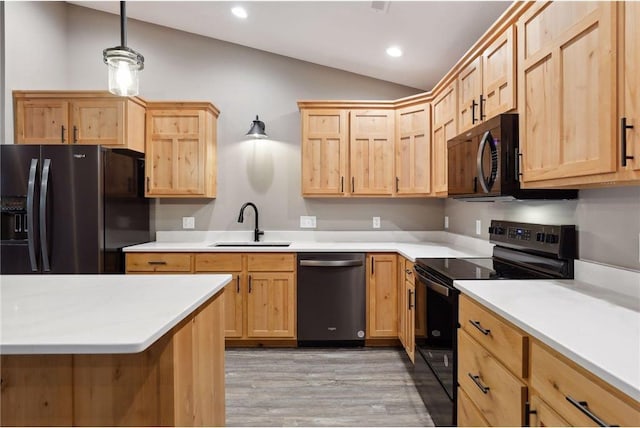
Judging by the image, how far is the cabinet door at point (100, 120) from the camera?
3.23 meters

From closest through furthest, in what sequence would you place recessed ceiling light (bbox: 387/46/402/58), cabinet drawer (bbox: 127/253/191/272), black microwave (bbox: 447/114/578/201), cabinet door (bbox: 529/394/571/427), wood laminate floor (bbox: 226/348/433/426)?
cabinet door (bbox: 529/394/571/427), black microwave (bbox: 447/114/578/201), wood laminate floor (bbox: 226/348/433/426), recessed ceiling light (bbox: 387/46/402/58), cabinet drawer (bbox: 127/253/191/272)

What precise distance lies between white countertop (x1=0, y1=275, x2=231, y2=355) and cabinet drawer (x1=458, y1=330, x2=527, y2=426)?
1.17 m

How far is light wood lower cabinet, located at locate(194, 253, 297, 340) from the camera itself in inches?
129

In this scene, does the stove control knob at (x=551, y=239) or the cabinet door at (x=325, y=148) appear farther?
the cabinet door at (x=325, y=148)

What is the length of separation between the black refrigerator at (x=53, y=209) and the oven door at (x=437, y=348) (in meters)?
2.58

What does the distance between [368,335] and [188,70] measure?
331 centimetres

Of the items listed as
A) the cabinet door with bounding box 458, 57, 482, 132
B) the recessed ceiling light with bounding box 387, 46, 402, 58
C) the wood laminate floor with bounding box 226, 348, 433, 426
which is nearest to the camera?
the wood laminate floor with bounding box 226, 348, 433, 426

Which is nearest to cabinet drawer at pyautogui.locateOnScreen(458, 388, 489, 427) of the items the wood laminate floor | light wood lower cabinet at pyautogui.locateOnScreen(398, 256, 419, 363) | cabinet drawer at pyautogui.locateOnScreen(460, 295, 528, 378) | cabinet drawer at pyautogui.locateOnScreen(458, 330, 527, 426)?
cabinet drawer at pyautogui.locateOnScreen(458, 330, 527, 426)

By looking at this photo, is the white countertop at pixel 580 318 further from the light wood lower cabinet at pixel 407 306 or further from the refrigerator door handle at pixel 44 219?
the refrigerator door handle at pixel 44 219

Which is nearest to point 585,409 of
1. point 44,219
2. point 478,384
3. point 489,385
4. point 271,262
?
point 489,385

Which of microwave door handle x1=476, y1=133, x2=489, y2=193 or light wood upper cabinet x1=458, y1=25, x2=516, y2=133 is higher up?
light wood upper cabinet x1=458, y1=25, x2=516, y2=133

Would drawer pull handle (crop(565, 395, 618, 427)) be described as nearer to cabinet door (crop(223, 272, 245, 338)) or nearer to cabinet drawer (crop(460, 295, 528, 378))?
cabinet drawer (crop(460, 295, 528, 378))

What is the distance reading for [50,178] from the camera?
2.91 meters

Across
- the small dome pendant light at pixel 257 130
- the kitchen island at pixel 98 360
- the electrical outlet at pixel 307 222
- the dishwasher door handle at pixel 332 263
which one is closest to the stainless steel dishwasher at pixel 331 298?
the dishwasher door handle at pixel 332 263
